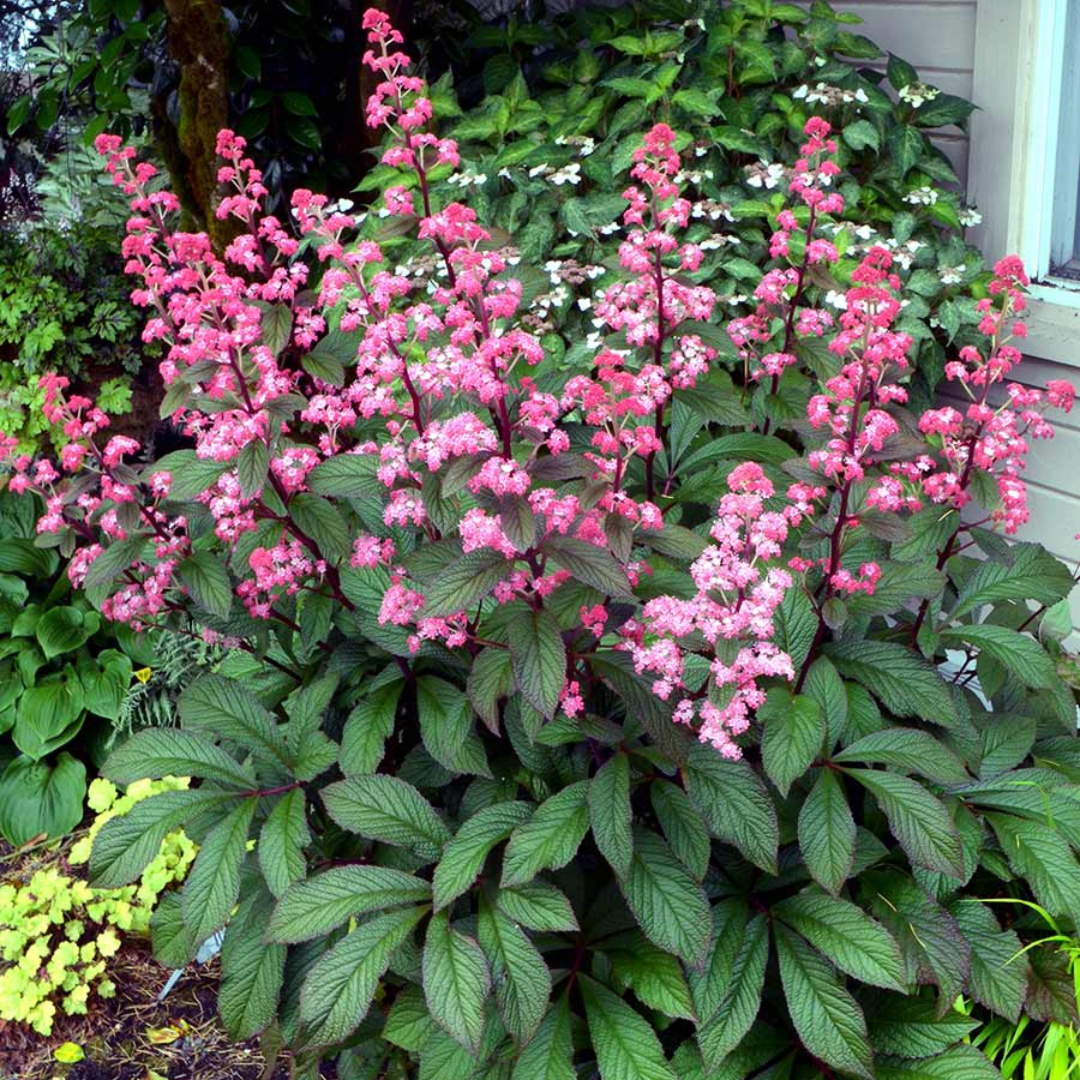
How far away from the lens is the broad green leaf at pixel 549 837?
1.48 m

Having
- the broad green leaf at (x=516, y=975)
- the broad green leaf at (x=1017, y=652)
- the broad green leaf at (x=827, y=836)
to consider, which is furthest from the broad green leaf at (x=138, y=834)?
the broad green leaf at (x=1017, y=652)

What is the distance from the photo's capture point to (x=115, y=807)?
2.87 meters

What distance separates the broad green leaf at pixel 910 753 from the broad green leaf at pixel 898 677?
0.21 feet

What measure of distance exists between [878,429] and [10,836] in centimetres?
243

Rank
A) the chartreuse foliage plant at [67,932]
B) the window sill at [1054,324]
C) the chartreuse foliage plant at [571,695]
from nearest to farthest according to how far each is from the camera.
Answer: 1. the chartreuse foliage plant at [571,695]
2. the chartreuse foliage plant at [67,932]
3. the window sill at [1054,324]

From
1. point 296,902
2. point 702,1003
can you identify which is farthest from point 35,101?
point 702,1003

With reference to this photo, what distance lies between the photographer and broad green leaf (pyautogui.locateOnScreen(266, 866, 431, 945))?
1.50m

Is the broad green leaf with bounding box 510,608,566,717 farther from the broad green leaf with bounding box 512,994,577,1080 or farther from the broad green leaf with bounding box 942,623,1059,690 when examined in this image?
the broad green leaf with bounding box 942,623,1059,690

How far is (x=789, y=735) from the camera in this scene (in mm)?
1492

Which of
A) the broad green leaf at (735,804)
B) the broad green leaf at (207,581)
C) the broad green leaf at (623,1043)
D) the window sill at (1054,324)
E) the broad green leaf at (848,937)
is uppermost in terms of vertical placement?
the broad green leaf at (207,581)

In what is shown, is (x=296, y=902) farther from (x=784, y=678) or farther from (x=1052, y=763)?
(x=1052, y=763)

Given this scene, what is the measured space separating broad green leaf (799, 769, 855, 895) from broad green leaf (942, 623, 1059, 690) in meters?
0.36

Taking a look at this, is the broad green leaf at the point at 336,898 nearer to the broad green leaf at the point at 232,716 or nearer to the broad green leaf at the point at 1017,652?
the broad green leaf at the point at 232,716

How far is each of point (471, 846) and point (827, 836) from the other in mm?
442
